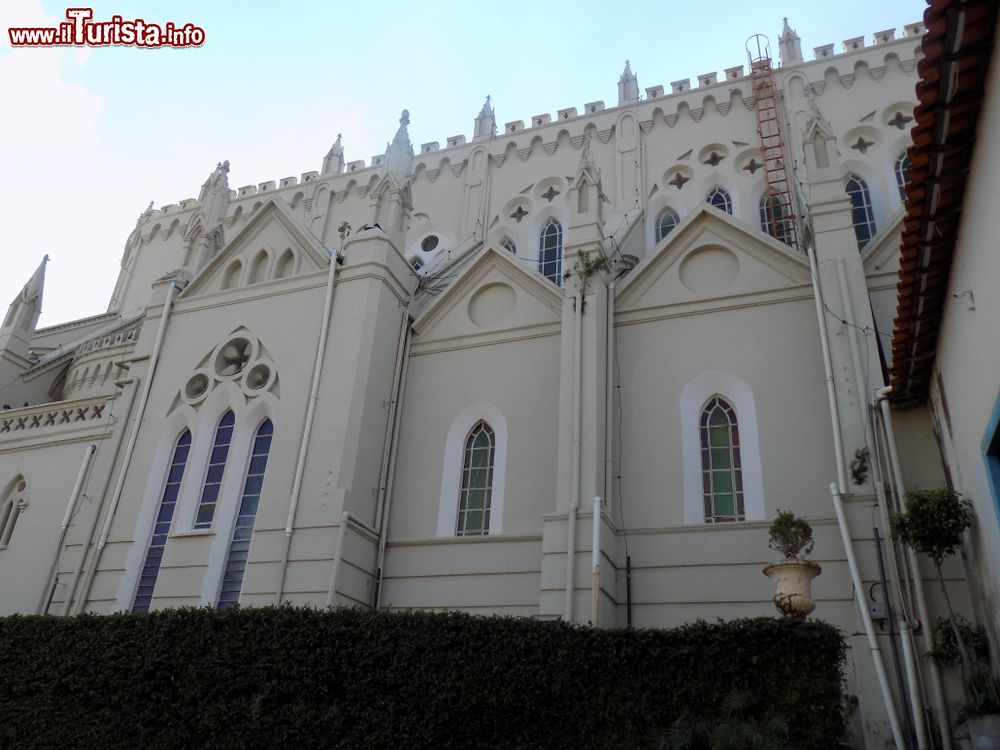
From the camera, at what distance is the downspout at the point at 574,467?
1522 centimetres

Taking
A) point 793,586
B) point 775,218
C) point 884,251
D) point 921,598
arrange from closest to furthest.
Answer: point 793,586
point 921,598
point 884,251
point 775,218

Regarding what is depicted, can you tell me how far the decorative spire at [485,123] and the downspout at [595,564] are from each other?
17534 mm

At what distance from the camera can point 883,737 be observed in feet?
41.9

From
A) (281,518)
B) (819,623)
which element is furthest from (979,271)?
(281,518)

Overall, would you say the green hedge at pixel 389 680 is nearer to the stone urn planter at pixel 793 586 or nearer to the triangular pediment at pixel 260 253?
the stone urn planter at pixel 793 586

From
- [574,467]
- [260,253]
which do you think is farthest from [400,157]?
[574,467]

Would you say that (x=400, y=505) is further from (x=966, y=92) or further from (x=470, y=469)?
(x=966, y=92)

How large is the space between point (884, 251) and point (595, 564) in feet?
29.7

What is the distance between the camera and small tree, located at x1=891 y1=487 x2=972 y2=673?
38.8 ft

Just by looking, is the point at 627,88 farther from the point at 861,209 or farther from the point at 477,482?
the point at 477,482

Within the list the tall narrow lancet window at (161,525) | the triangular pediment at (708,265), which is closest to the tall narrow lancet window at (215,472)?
the tall narrow lancet window at (161,525)

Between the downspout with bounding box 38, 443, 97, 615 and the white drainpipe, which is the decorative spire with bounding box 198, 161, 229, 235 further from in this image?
the white drainpipe

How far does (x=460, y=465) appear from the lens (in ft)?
62.5

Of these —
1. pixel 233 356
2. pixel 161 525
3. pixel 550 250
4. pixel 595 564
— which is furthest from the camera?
pixel 550 250
